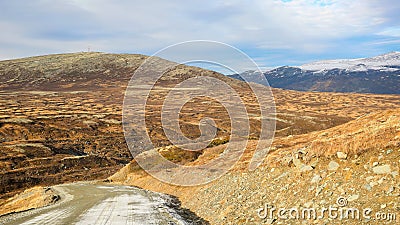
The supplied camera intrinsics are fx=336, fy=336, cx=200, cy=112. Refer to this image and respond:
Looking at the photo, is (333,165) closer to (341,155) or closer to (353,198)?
(341,155)

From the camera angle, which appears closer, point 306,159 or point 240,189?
point 306,159

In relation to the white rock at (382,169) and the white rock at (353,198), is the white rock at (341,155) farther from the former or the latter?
the white rock at (353,198)

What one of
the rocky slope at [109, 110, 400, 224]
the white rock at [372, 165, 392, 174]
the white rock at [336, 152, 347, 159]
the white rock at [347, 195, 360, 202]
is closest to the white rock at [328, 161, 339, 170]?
the rocky slope at [109, 110, 400, 224]

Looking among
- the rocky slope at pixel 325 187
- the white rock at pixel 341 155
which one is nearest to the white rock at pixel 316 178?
the rocky slope at pixel 325 187

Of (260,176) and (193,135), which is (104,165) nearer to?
(193,135)

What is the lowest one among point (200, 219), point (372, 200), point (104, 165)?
point (104, 165)

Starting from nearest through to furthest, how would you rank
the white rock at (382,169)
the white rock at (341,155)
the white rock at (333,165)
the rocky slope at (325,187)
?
the rocky slope at (325,187)
the white rock at (382,169)
the white rock at (333,165)
the white rock at (341,155)

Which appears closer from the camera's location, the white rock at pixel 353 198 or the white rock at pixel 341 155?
the white rock at pixel 353 198

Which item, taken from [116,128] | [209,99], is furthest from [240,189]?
[209,99]

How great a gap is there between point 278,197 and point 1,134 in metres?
83.3

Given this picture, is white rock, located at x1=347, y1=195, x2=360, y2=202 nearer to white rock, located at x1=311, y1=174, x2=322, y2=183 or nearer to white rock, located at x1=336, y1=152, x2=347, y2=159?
white rock, located at x1=311, y1=174, x2=322, y2=183

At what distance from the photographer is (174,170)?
121 ft

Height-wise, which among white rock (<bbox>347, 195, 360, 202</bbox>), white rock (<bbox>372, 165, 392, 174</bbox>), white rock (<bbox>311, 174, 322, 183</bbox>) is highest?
white rock (<bbox>372, 165, 392, 174</bbox>)

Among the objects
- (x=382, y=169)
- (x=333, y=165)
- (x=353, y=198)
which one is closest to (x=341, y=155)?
(x=333, y=165)
